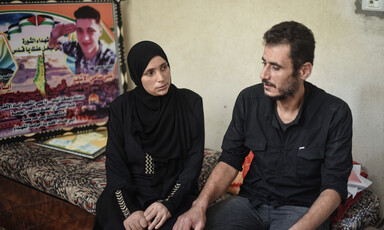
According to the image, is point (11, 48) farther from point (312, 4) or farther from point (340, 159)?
point (340, 159)

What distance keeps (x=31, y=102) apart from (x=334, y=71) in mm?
2117

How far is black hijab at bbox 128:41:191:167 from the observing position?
7.07 ft

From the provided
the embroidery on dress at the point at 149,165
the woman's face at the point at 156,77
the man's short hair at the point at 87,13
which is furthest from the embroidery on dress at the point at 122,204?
the man's short hair at the point at 87,13

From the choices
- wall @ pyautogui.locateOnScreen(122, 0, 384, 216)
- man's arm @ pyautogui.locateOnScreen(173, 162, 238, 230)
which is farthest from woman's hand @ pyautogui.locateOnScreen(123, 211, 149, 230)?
wall @ pyautogui.locateOnScreen(122, 0, 384, 216)

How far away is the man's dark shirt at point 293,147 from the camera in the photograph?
6.03 feet

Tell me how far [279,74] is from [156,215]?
0.88 m

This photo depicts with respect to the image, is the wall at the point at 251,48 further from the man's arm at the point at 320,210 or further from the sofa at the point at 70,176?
the man's arm at the point at 320,210

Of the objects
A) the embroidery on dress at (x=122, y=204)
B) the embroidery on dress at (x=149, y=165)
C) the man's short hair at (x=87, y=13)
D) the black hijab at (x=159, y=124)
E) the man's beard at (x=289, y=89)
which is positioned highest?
the man's short hair at (x=87, y=13)

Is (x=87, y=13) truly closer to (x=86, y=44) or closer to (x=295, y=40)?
(x=86, y=44)

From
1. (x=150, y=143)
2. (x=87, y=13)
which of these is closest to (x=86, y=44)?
(x=87, y=13)

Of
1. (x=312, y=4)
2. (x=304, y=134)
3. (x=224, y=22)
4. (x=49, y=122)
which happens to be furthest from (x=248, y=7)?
(x=49, y=122)

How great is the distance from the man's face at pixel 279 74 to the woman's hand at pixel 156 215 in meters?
0.74

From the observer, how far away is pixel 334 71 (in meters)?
2.48

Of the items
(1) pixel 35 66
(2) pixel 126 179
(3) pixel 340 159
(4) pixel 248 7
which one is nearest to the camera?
(3) pixel 340 159
